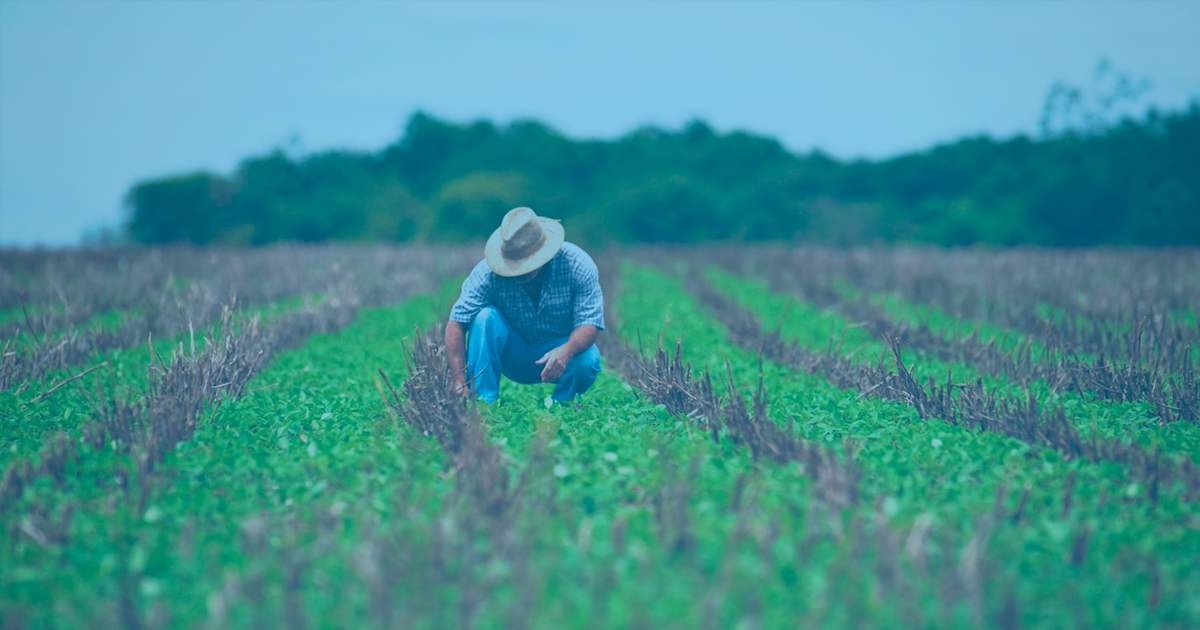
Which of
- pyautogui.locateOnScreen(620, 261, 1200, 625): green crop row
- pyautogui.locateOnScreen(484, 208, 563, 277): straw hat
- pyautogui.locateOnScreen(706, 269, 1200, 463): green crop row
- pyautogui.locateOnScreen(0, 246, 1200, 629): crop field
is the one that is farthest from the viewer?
pyautogui.locateOnScreen(484, 208, 563, 277): straw hat

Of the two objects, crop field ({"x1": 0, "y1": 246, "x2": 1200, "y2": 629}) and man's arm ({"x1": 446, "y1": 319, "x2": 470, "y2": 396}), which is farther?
man's arm ({"x1": 446, "y1": 319, "x2": 470, "y2": 396})

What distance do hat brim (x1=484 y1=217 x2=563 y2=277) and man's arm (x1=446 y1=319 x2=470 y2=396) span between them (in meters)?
0.44

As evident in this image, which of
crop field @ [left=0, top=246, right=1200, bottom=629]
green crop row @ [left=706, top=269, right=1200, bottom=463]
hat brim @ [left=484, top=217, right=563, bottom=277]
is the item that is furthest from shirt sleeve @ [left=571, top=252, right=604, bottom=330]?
green crop row @ [left=706, top=269, right=1200, bottom=463]

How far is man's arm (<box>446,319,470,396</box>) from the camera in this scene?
13.5 feet

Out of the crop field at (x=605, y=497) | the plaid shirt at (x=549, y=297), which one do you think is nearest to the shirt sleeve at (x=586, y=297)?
the plaid shirt at (x=549, y=297)

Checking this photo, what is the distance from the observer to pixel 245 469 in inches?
126

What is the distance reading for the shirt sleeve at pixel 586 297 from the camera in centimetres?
416

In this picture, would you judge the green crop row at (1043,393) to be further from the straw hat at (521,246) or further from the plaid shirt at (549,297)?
the straw hat at (521,246)

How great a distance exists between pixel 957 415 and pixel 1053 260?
580 inches

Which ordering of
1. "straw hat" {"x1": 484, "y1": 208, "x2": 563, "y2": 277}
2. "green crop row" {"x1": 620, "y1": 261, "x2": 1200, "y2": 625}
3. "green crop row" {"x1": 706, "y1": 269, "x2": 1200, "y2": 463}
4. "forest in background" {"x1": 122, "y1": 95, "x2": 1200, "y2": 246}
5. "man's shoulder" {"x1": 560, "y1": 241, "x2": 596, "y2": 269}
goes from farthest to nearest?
"forest in background" {"x1": 122, "y1": 95, "x2": 1200, "y2": 246}, "man's shoulder" {"x1": 560, "y1": 241, "x2": 596, "y2": 269}, "straw hat" {"x1": 484, "y1": 208, "x2": 563, "y2": 277}, "green crop row" {"x1": 706, "y1": 269, "x2": 1200, "y2": 463}, "green crop row" {"x1": 620, "y1": 261, "x2": 1200, "y2": 625}

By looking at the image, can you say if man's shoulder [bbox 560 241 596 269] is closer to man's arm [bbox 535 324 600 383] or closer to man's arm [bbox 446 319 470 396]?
man's arm [bbox 535 324 600 383]

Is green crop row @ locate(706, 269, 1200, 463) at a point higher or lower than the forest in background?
lower

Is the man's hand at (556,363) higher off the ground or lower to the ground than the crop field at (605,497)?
higher

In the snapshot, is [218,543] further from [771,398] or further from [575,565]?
[771,398]
